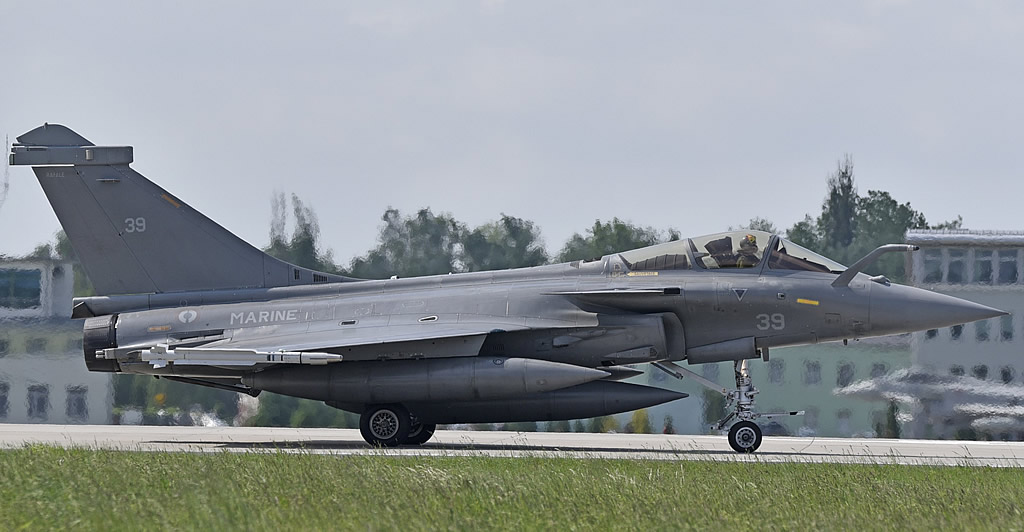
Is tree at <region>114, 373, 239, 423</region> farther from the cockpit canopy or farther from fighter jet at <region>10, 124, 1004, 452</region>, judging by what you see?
the cockpit canopy

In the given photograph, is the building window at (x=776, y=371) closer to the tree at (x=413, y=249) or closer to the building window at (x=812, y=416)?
the building window at (x=812, y=416)

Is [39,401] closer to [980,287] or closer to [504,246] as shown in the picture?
[504,246]

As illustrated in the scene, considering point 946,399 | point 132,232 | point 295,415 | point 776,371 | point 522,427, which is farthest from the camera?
point 295,415

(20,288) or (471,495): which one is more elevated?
(20,288)

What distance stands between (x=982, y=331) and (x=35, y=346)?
18.2 meters

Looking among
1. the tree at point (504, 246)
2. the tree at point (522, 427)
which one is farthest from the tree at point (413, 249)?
the tree at point (522, 427)

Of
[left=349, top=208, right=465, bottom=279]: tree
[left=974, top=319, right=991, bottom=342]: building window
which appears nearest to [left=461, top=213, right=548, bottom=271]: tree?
[left=349, top=208, right=465, bottom=279]: tree

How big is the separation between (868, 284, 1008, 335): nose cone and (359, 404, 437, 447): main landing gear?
6.47 meters

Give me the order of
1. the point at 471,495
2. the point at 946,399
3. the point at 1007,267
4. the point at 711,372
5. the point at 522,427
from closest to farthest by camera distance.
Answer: the point at 471,495 < the point at 946,399 < the point at 1007,267 < the point at 522,427 < the point at 711,372

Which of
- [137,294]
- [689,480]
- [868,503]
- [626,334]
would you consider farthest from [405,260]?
[868,503]

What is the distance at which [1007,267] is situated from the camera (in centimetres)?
2270

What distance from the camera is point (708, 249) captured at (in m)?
16.6

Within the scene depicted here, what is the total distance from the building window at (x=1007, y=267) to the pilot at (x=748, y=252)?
28.2ft

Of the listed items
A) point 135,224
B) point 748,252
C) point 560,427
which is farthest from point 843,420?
point 135,224
